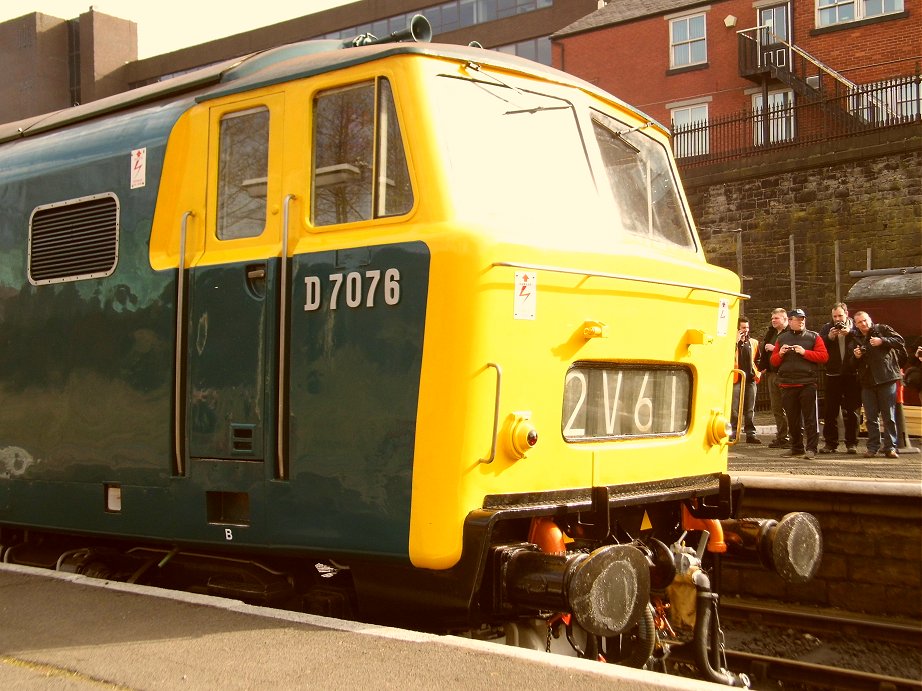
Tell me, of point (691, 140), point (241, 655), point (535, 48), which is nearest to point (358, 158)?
point (241, 655)

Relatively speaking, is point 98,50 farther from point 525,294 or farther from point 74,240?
point 525,294

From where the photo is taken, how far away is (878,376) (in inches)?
470

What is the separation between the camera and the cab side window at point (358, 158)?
443 cm

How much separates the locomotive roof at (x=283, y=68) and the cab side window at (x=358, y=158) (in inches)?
6.4

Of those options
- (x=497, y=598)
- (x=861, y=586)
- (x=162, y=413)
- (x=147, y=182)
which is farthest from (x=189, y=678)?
(x=861, y=586)

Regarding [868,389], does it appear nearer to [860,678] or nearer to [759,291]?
[860,678]

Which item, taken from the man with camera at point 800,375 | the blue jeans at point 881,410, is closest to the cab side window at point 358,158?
the man with camera at point 800,375

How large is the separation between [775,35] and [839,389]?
18853 millimetres

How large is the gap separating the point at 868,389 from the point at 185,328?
31.4 ft

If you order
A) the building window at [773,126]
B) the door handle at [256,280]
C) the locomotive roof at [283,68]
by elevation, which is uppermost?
the building window at [773,126]

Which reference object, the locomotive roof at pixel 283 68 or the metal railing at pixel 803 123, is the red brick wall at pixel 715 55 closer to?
the metal railing at pixel 803 123

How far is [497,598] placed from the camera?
170 inches

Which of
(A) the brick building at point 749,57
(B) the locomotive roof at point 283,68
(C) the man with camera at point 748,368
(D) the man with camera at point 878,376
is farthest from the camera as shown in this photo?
(A) the brick building at point 749,57

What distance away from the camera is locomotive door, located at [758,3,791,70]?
2856 cm
